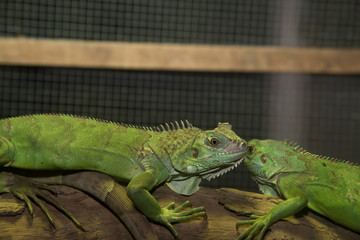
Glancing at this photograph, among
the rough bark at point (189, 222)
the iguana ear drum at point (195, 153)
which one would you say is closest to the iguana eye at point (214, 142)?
the iguana ear drum at point (195, 153)

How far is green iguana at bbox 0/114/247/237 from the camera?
2.51 metres

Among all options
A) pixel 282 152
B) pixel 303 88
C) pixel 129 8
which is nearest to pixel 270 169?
pixel 282 152

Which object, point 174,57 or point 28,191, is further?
point 174,57

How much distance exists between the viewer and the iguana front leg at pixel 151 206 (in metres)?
2.32

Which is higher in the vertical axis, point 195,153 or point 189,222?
point 195,153

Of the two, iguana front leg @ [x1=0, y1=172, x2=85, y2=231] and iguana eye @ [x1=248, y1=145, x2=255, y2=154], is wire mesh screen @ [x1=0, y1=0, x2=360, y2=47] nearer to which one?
iguana eye @ [x1=248, y1=145, x2=255, y2=154]

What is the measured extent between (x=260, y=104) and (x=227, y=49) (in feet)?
3.92

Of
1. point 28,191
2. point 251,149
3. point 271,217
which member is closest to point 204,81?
point 251,149

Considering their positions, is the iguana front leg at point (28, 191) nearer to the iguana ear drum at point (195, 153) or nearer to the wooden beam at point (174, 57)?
the iguana ear drum at point (195, 153)

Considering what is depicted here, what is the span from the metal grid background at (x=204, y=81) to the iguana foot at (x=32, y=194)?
226 centimetres

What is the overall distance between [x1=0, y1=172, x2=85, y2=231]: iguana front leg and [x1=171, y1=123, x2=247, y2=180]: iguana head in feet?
2.54

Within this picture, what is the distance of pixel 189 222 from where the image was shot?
246 cm

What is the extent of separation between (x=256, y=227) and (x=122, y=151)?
39.4 inches

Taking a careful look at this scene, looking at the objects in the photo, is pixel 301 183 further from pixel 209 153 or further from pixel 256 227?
pixel 209 153
